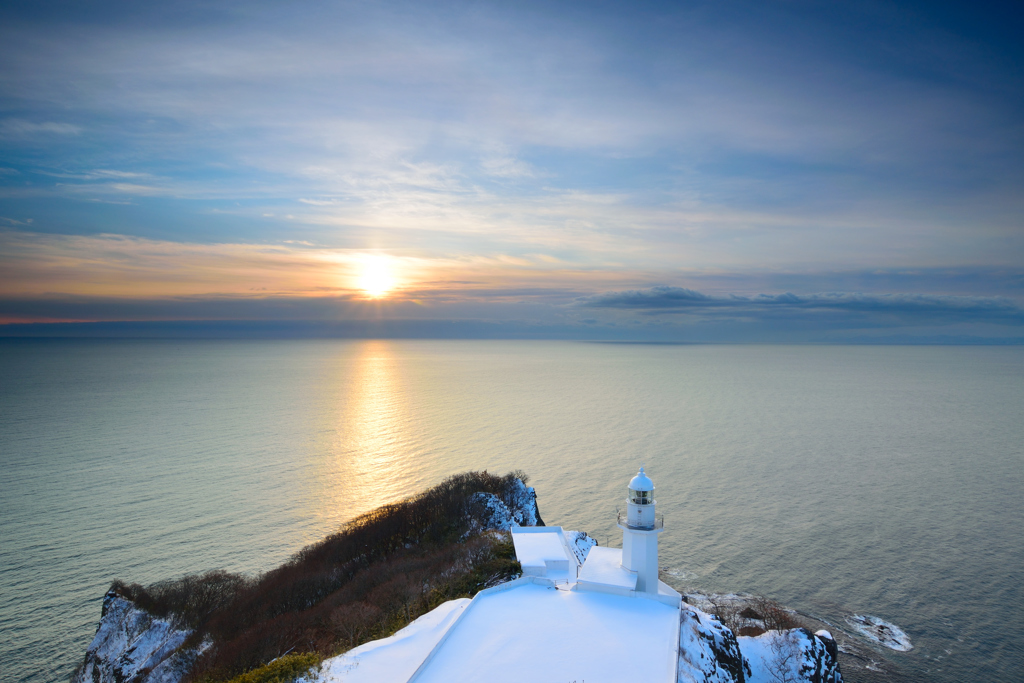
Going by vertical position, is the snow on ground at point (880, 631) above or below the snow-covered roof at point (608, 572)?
below

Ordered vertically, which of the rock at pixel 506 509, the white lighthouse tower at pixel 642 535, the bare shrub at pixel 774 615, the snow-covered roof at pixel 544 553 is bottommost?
the bare shrub at pixel 774 615

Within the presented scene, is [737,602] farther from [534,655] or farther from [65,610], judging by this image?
[65,610]

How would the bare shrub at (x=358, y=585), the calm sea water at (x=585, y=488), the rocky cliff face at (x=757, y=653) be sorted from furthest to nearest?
the calm sea water at (x=585, y=488) → the bare shrub at (x=358, y=585) → the rocky cliff face at (x=757, y=653)

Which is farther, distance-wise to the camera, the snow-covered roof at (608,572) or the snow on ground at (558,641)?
the snow-covered roof at (608,572)

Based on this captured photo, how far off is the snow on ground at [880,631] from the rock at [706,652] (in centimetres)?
1239

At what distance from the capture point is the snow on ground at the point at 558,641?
63.4 ft

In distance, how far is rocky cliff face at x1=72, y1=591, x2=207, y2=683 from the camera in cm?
2806

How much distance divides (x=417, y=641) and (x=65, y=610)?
27977mm

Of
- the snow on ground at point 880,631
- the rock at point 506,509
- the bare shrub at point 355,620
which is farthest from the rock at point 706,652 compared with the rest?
the rock at point 506,509

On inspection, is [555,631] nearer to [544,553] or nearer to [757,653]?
[544,553]

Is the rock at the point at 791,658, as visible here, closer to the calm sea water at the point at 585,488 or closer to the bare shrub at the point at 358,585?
the calm sea water at the point at 585,488

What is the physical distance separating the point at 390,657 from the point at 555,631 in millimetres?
7212

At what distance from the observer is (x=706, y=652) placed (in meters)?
22.8

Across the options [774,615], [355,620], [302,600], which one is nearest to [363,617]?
[355,620]
